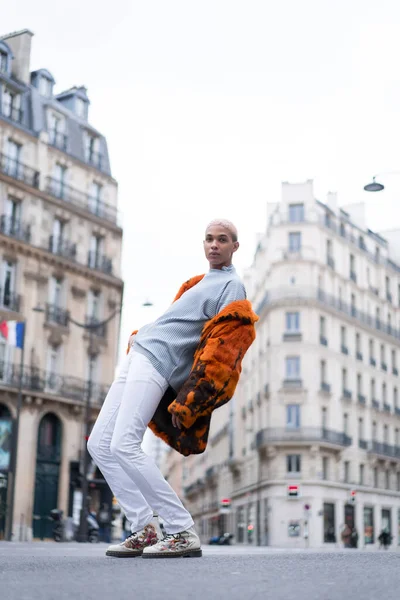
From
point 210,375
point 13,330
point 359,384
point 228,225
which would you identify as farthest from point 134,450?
point 359,384

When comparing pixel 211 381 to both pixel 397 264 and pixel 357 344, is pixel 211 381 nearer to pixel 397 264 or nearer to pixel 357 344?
pixel 357 344

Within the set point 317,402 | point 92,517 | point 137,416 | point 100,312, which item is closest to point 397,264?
point 317,402

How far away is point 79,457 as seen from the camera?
38.5 metres

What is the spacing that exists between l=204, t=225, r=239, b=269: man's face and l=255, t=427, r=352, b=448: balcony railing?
51.8 meters

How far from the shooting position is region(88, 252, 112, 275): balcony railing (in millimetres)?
42406

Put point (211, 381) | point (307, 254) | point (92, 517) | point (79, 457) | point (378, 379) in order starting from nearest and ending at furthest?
point (211, 381) < point (92, 517) < point (79, 457) < point (307, 254) < point (378, 379)

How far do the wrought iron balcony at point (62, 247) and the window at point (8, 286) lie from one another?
8.13 ft

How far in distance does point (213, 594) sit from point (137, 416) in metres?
2.13

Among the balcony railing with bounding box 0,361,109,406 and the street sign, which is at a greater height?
the balcony railing with bounding box 0,361,109,406

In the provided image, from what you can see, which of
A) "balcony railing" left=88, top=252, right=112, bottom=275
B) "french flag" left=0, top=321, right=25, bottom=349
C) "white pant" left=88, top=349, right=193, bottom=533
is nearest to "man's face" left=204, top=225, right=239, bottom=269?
"white pant" left=88, top=349, right=193, bottom=533

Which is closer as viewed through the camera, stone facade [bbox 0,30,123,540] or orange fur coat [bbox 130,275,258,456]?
orange fur coat [bbox 130,275,258,456]

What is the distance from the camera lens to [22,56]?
42.8 metres

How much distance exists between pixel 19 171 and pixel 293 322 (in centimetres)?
2633

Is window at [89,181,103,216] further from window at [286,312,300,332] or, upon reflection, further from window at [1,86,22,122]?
window at [286,312,300,332]
